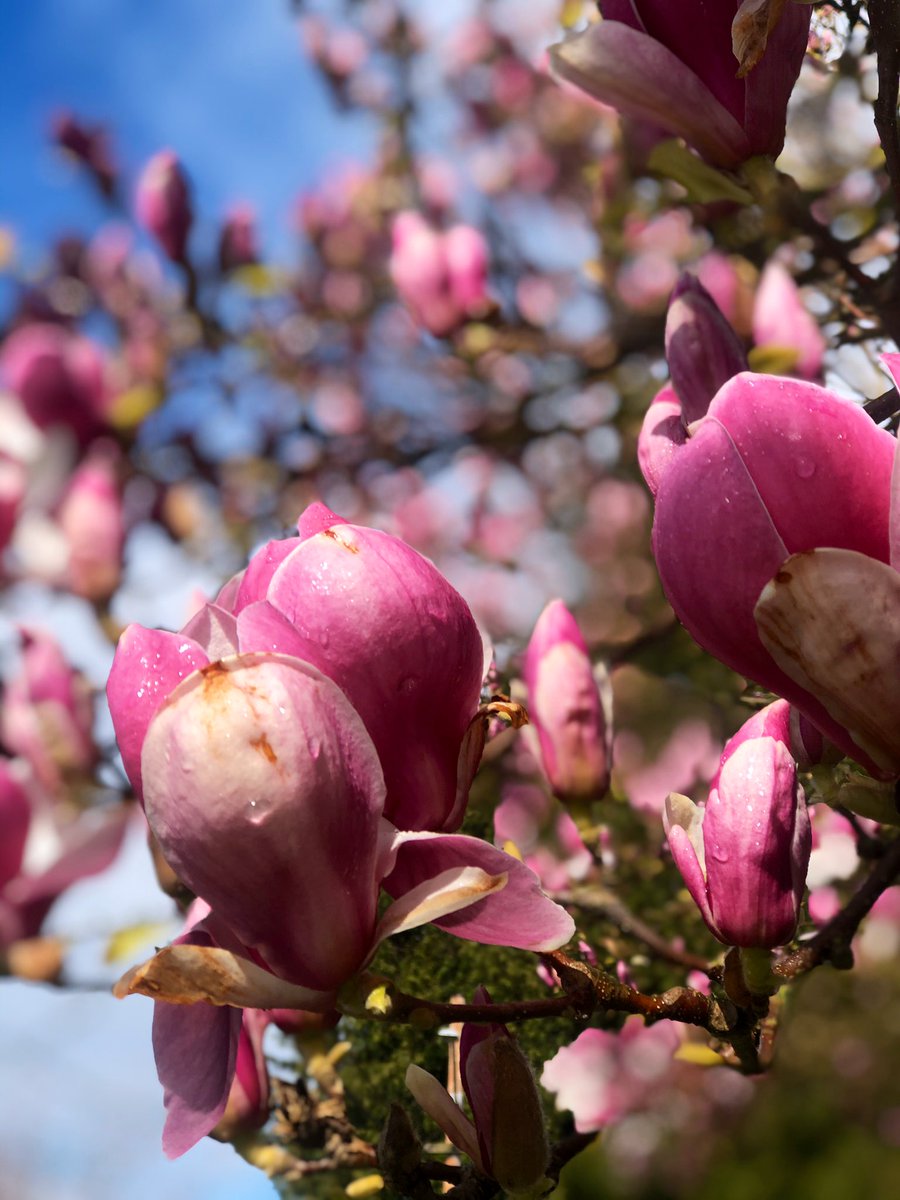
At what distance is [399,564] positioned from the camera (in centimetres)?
38

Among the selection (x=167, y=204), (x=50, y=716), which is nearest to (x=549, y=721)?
(x=50, y=716)

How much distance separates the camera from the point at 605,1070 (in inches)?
26.1

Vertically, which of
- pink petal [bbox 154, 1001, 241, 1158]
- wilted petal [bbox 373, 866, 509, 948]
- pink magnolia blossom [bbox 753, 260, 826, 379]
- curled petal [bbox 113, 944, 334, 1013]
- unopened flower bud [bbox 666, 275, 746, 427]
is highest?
unopened flower bud [bbox 666, 275, 746, 427]

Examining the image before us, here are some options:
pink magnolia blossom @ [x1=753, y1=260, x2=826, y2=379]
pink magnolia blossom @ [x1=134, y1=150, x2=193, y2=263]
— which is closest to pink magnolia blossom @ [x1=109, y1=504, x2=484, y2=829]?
pink magnolia blossom @ [x1=753, y1=260, x2=826, y2=379]

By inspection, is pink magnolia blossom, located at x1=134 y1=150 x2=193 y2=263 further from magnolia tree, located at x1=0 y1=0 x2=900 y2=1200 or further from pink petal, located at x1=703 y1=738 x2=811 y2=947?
pink petal, located at x1=703 y1=738 x2=811 y2=947

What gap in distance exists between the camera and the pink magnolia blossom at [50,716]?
95cm

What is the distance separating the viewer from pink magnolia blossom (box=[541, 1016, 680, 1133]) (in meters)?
0.63

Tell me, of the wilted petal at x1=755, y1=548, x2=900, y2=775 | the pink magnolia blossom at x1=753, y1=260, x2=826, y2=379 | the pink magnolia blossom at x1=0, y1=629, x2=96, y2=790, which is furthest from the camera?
the pink magnolia blossom at x1=0, y1=629, x2=96, y2=790

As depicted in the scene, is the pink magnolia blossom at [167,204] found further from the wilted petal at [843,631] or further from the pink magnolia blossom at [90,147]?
the wilted petal at [843,631]

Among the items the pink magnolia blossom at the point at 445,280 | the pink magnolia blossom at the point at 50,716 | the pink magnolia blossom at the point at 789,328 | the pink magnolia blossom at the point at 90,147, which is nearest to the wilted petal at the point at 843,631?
the pink magnolia blossom at the point at 789,328

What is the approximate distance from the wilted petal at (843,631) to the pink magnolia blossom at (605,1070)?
12.8 inches

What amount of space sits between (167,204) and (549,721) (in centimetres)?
122

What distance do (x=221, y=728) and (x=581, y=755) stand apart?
0.37 metres

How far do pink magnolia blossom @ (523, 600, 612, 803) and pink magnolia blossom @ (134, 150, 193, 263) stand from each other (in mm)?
1172
